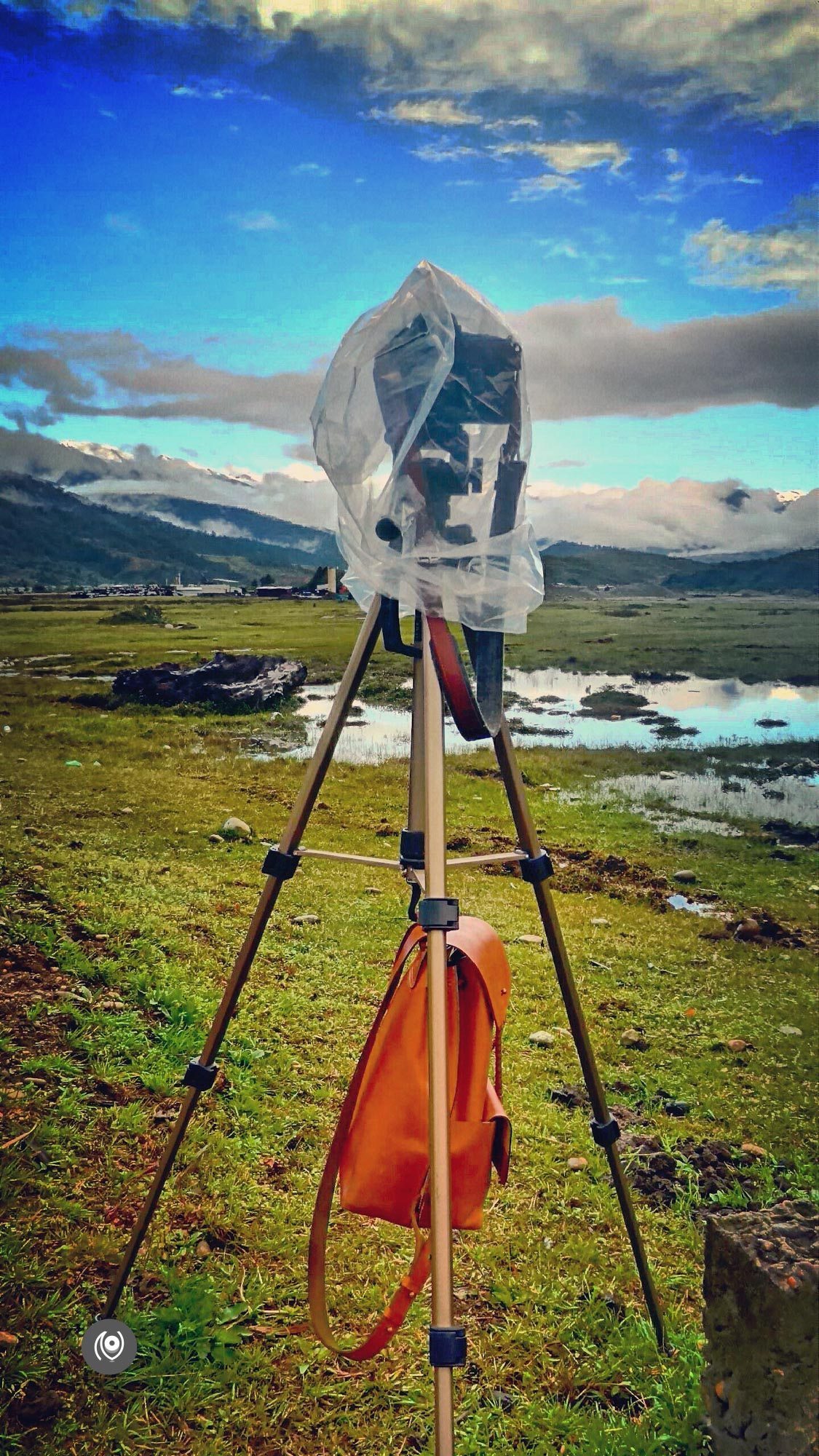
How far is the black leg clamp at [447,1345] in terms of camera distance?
3.99 feet

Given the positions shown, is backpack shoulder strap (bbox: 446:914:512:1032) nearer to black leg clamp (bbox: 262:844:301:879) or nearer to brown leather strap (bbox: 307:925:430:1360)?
brown leather strap (bbox: 307:925:430:1360)

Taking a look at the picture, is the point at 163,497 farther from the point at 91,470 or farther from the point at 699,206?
the point at 699,206

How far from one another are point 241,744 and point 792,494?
10.4ft

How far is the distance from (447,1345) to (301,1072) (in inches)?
57.9

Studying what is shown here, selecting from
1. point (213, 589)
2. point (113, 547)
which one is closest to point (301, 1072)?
point (213, 589)

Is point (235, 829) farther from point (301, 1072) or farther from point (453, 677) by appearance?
point (453, 677)

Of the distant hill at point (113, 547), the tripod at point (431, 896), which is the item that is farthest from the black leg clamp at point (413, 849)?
the distant hill at point (113, 547)

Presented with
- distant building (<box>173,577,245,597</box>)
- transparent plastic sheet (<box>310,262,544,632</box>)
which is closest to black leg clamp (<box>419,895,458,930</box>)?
transparent plastic sheet (<box>310,262,544,632</box>)

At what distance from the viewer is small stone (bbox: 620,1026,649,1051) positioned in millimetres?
3004

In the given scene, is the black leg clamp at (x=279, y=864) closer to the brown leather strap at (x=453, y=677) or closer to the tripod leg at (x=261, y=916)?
the tripod leg at (x=261, y=916)

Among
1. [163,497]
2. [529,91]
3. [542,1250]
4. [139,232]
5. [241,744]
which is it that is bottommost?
[542,1250]

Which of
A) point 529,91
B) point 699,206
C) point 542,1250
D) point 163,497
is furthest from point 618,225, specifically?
point 542,1250

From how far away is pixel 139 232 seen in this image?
3.81 meters

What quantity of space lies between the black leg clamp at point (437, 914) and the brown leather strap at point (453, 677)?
0.29 m
